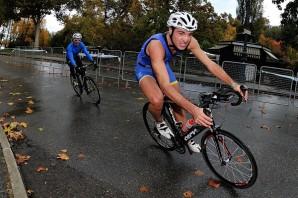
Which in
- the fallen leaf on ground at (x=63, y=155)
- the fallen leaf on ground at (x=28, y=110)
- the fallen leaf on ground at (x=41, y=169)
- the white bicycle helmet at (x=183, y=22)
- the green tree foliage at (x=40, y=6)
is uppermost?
the green tree foliage at (x=40, y=6)

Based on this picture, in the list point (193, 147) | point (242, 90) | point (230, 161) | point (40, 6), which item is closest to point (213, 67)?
point (242, 90)

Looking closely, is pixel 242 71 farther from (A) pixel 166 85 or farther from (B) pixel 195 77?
(A) pixel 166 85

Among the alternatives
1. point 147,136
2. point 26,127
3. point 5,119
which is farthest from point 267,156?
point 5,119

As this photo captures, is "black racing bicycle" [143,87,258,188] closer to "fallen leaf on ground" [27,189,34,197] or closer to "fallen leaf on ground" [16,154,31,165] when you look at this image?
"fallen leaf on ground" [27,189,34,197]

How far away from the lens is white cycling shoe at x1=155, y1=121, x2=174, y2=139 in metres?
5.84

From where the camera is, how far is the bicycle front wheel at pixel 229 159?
4.65 metres

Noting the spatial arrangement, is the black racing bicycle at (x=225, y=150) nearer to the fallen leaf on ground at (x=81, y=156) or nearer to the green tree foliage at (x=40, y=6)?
the fallen leaf on ground at (x=81, y=156)

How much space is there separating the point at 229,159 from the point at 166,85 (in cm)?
129

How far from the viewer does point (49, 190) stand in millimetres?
4695

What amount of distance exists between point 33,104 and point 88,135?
365cm

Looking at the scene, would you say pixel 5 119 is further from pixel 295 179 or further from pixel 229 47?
pixel 229 47

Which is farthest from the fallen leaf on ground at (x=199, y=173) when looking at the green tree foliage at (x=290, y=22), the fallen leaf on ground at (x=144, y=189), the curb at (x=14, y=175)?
the green tree foliage at (x=290, y=22)

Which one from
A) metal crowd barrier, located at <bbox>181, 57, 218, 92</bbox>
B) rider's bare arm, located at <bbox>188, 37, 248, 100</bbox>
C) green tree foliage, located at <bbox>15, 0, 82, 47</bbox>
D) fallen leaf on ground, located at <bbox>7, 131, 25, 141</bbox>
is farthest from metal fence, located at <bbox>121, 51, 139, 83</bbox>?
green tree foliage, located at <bbox>15, 0, 82, 47</bbox>

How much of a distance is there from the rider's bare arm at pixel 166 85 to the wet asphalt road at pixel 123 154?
1.13 meters
